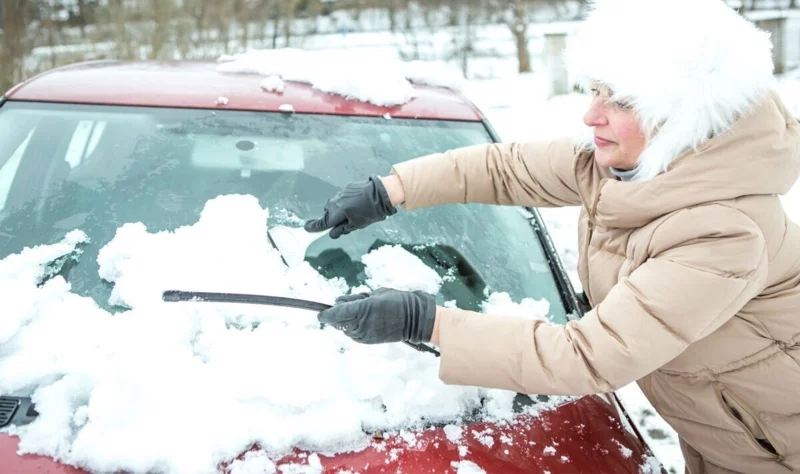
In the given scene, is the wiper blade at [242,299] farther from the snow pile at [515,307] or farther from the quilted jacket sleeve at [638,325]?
the snow pile at [515,307]

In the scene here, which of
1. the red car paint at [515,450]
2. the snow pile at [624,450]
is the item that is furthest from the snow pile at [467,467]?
the snow pile at [624,450]

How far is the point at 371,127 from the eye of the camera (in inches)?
86.4

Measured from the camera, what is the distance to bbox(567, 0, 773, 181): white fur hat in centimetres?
125

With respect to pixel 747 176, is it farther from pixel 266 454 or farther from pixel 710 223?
pixel 266 454

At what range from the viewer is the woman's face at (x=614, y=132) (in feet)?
4.49

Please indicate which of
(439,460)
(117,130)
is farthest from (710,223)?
(117,130)

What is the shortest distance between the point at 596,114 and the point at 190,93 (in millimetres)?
1358

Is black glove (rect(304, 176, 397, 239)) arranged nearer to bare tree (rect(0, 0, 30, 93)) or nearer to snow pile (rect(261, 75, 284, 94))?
snow pile (rect(261, 75, 284, 94))

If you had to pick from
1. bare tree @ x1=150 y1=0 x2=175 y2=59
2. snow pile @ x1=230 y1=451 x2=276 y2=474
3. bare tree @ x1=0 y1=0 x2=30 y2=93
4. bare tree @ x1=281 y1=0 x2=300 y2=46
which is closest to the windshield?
snow pile @ x1=230 y1=451 x2=276 y2=474

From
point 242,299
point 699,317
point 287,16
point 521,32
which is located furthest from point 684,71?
point 521,32

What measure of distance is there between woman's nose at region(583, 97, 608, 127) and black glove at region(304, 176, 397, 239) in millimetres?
634

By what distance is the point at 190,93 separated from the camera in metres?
2.12

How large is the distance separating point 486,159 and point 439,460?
986 millimetres

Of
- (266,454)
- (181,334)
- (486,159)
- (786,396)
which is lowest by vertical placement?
(786,396)
